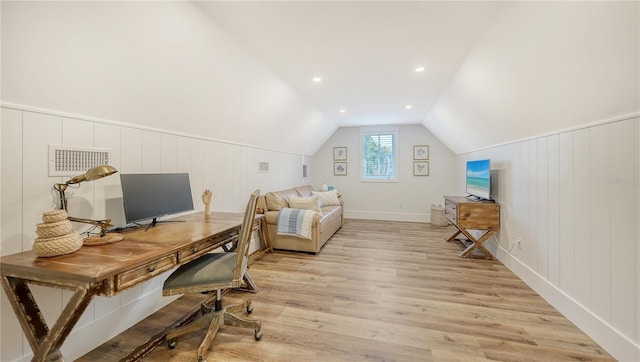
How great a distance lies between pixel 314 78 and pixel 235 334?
115 inches

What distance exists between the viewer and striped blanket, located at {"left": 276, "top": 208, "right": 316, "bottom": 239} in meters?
3.77

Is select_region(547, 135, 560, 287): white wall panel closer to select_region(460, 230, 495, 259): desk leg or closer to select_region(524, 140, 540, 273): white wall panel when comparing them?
select_region(524, 140, 540, 273): white wall panel

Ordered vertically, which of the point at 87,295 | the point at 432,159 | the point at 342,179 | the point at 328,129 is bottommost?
the point at 87,295

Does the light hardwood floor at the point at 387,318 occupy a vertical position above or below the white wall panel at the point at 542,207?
below

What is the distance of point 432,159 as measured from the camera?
20.5ft

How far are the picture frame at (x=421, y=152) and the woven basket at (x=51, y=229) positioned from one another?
6327 millimetres

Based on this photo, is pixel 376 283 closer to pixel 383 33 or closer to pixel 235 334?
pixel 235 334

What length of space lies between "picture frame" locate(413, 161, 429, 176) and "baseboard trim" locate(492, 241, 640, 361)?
353 cm

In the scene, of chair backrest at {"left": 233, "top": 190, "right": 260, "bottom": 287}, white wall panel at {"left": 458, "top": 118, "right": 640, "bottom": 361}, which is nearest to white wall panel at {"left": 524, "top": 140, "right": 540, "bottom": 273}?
white wall panel at {"left": 458, "top": 118, "right": 640, "bottom": 361}

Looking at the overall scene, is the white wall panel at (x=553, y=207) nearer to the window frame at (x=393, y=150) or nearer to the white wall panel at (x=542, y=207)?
the white wall panel at (x=542, y=207)

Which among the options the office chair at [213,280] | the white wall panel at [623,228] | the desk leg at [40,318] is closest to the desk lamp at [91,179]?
the desk leg at [40,318]

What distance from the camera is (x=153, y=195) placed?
6.83 ft

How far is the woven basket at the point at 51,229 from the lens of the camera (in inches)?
53.0

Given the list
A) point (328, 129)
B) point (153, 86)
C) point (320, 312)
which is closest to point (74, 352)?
point (320, 312)
